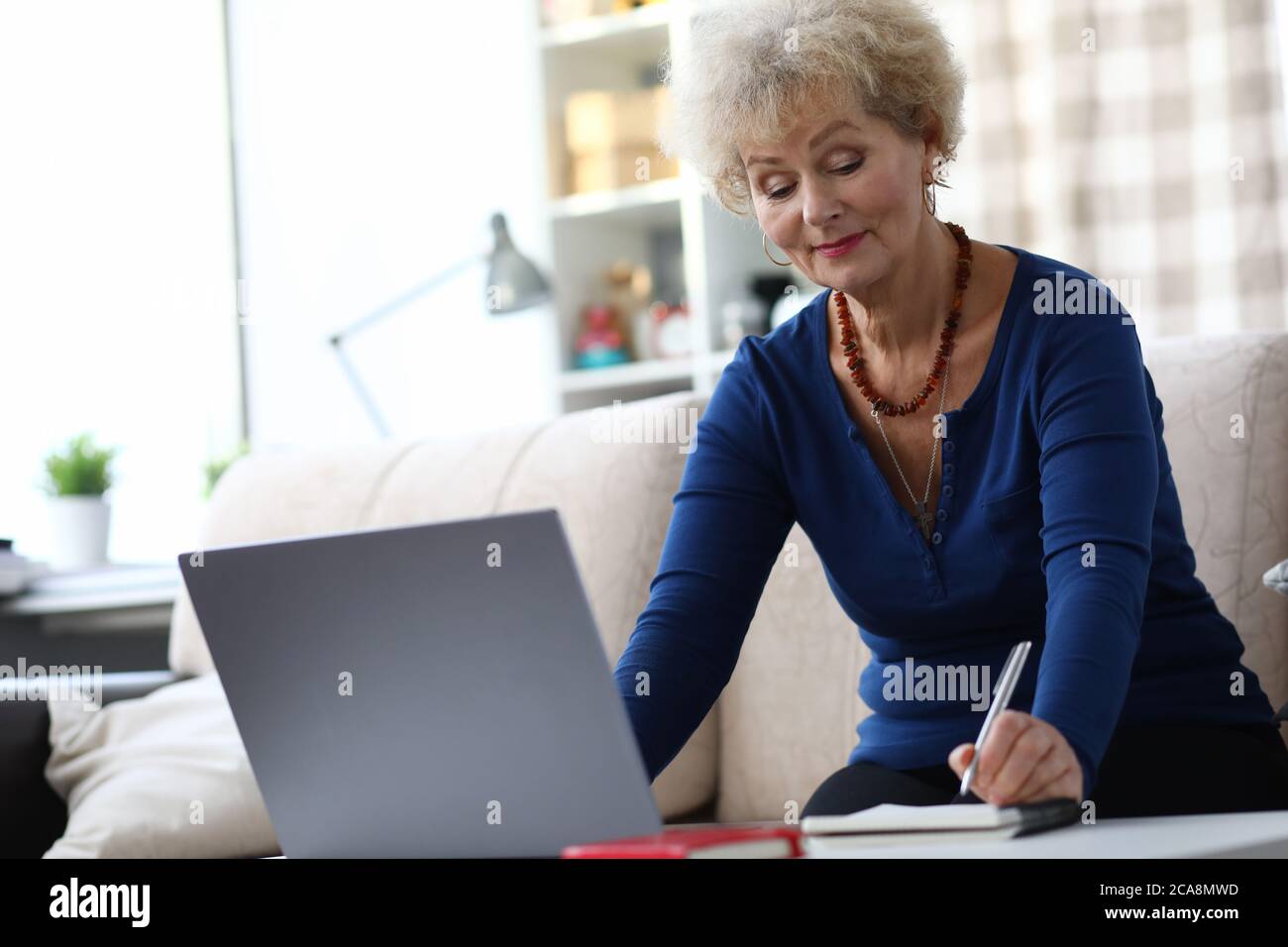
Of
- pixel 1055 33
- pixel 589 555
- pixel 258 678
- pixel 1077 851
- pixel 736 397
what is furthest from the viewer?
pixel 1055 33

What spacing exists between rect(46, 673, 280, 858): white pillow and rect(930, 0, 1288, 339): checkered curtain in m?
1.76

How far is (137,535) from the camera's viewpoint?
337cm

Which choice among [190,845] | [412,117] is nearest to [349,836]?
[190,845]

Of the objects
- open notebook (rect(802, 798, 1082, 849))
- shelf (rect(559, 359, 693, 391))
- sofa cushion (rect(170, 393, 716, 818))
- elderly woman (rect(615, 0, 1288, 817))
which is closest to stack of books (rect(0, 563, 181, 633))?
sofa cushion (rect(170, 393, 716, 818))

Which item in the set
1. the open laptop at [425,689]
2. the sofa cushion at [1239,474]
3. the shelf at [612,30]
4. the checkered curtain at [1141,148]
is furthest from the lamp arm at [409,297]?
the open laptop at [425,689]

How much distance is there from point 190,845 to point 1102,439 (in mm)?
1167

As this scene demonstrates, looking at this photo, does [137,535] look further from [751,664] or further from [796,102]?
[796,102]

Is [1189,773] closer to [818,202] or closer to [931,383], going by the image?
[931,383]

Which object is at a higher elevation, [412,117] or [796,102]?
[412,117]

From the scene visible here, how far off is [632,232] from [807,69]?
241 centimetres

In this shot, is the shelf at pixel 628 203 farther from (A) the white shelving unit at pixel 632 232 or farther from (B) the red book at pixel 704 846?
(B) the red book at pixel 704 846

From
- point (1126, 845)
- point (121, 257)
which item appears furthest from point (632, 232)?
point (1126, 845)

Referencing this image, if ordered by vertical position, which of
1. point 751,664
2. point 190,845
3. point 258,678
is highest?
point 258,678

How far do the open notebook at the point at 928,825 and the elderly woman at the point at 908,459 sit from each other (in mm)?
279
